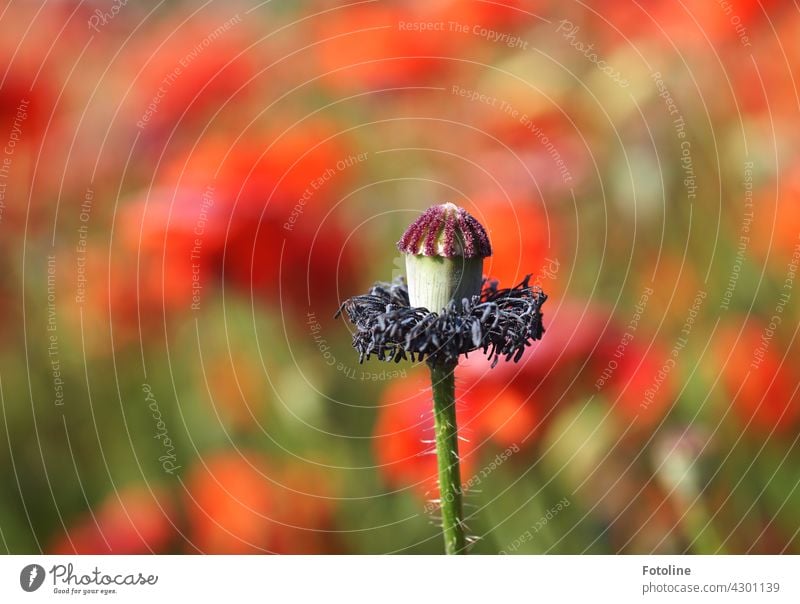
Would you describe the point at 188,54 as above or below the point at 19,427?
above

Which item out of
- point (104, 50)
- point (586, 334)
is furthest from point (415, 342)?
point (104, 50)

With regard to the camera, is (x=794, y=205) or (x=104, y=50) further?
(x=104, y=50)

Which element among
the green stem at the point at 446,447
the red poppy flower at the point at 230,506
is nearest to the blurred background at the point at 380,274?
the red poppy flower at the point at 230,506

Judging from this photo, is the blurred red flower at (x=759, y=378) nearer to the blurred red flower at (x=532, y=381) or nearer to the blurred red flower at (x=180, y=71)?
the blurred red flower at (x=532, y=381)

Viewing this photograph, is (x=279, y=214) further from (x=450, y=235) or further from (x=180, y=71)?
(x=450, y=235)

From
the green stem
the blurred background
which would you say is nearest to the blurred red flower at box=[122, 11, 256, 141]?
the blurred background
